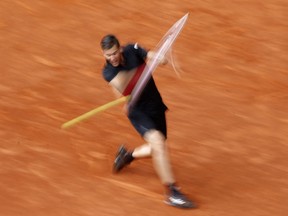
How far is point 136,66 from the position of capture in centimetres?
782

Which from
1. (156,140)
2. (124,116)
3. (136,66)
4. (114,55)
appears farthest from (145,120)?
(124,116)

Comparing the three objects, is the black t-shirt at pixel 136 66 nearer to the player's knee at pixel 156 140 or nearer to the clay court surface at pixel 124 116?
the player's knee at pixel 156 140

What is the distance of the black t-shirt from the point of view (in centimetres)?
774

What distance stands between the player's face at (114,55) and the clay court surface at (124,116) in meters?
1.59

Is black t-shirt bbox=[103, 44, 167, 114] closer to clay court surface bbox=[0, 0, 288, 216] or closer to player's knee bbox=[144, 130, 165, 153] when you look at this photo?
player's knee bbox=[144, 130, 165, 153]

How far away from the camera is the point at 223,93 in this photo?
10.5 m

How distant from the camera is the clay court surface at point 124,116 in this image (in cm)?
827

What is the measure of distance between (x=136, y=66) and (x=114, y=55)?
0.34m

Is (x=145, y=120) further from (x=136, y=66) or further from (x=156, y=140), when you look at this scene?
(x=136, y=66)

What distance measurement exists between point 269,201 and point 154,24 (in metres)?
5.22

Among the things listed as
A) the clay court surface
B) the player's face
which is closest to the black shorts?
the player's face

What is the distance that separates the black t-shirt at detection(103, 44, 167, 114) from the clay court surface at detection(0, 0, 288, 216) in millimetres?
1085

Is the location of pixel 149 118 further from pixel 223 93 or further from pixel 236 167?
pixel 223 93

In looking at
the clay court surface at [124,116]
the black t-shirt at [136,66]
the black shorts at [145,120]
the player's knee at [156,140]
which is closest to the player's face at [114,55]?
the black t-shirt at [136,66]
